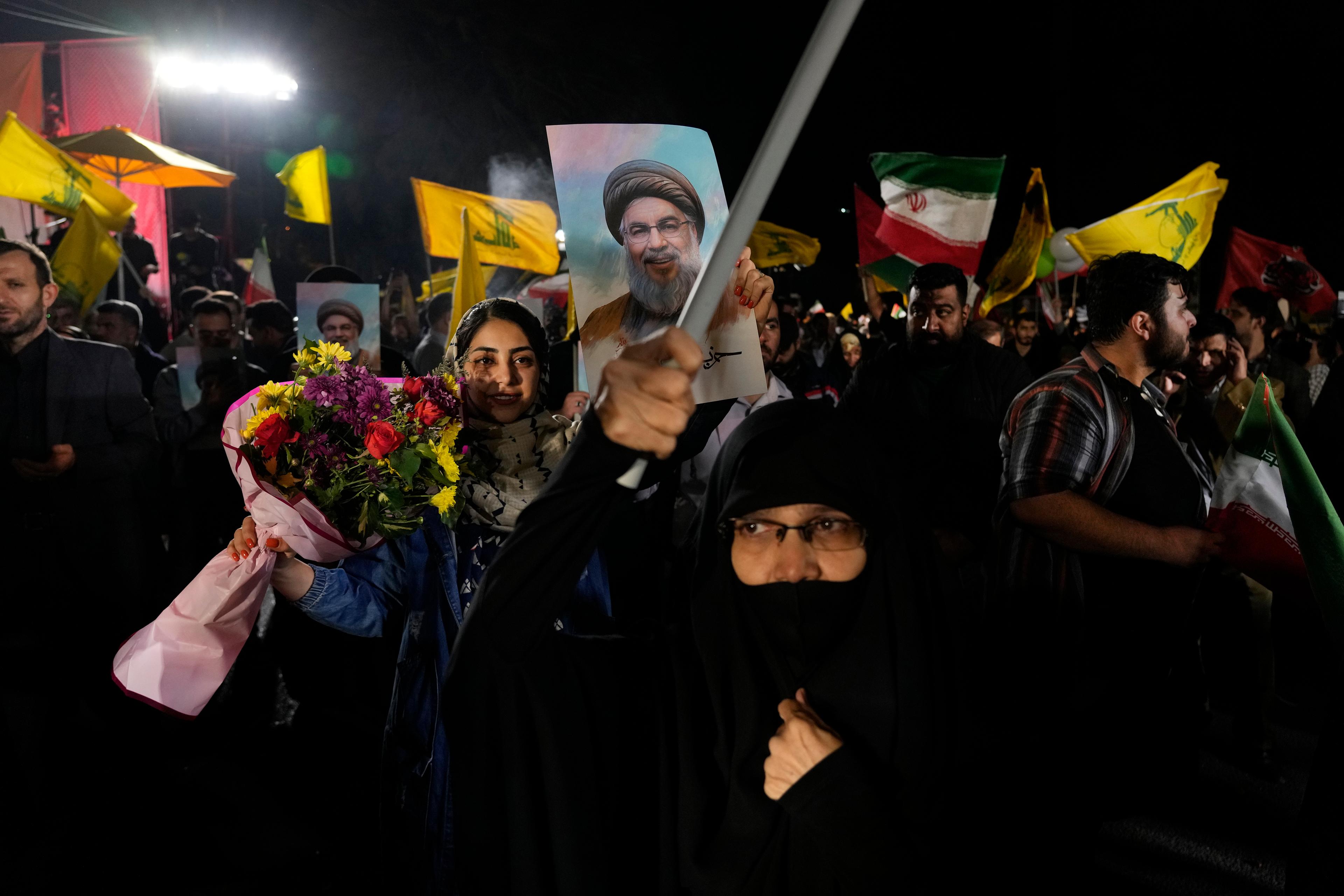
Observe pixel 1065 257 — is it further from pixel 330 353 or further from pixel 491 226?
pixel 330 353

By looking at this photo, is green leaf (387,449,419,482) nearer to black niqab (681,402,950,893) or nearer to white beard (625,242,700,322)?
white beard (625,242,700,322)

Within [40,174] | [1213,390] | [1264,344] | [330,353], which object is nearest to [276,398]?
[330,353]

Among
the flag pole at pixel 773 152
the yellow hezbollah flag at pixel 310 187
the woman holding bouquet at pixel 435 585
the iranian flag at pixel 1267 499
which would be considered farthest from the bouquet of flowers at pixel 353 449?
the yellow hezbollah flag at pixel 310 187

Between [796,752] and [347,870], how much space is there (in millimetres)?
2845

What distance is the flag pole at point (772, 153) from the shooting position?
109cm

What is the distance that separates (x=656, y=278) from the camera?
2.48 metres

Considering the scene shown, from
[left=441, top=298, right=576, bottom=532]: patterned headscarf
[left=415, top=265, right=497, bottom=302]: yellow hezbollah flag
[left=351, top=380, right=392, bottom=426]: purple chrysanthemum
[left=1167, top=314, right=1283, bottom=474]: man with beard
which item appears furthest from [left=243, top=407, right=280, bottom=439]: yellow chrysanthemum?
[left=415, top=265, right=497, bottom=302]: yellow hezbollah flag

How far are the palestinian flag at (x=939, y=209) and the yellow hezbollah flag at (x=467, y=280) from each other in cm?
292

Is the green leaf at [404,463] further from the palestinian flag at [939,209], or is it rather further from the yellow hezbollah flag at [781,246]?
the yellow hezbollah flag at [781,246]

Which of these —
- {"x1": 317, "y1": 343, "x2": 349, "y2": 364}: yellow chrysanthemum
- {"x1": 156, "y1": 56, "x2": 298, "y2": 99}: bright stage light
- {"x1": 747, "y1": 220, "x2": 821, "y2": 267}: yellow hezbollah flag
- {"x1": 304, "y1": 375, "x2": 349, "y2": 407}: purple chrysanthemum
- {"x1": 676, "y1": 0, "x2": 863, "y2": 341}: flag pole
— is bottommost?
{"x1": 304, "y1": 375, "x2": 349, "y2": 407}: purple chrysanthemum

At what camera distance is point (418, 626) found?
2.77m

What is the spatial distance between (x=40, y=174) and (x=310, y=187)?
110 inches

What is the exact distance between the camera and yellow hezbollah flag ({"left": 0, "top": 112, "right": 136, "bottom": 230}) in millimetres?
8023

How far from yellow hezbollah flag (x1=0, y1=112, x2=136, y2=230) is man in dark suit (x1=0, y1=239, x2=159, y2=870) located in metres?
3.81
